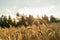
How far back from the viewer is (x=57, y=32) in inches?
162

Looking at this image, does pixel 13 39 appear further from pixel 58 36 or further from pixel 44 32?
pixel 58 36

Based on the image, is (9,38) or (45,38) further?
(9,38)

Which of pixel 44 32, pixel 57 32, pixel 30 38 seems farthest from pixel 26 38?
pixel 57 32

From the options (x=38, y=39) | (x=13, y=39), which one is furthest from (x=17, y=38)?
(x=38, y=39)

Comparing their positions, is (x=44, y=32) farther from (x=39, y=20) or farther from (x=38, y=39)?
(x=39, y=20)

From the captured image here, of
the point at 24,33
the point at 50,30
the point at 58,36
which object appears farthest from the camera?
the point at 24,33

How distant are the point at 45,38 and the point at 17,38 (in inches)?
26.2

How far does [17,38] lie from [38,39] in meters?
0.51

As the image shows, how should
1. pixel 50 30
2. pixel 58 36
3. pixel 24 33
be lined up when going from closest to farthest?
1. pixel 58 36
2. pixel 50 30
3. pixel 24 33

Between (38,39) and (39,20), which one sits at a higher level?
(39,20)

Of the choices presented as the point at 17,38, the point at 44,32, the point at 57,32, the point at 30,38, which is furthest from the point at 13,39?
the point at 57,32

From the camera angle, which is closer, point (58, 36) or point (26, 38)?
point (58, 36)

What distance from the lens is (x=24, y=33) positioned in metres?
4.82

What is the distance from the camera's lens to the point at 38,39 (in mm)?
4285
